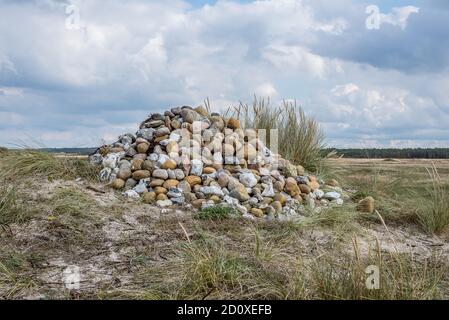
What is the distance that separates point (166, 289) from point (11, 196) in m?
3.17

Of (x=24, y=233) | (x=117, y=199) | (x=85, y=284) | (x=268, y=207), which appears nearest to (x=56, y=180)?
(x=117, y=199)

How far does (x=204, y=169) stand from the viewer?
7.75 m

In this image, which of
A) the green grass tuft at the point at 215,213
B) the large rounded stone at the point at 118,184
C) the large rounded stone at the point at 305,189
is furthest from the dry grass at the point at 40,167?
Result: the large rounded stone at the point at 305,189

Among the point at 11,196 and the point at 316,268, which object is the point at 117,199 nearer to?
the point at 11,196

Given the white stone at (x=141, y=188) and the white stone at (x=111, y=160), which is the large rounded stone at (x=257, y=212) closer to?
the white stone at (x=141, y=188)

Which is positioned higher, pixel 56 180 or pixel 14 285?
pixel 56 180

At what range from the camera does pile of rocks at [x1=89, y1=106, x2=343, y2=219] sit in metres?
7.25

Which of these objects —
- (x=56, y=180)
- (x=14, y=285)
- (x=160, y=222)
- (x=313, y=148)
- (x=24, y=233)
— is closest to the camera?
(x=14, y=285)

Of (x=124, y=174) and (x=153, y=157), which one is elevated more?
(x=153, y=157)

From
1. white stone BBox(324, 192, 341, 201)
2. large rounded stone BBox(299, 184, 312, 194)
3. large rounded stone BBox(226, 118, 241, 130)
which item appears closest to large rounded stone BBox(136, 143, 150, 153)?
large rounded stone BBox(226, 118, 241, 130)

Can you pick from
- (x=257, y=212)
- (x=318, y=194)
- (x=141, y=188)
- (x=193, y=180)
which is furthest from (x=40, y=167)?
(x=318, y=194)

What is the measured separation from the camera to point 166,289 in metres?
3.96

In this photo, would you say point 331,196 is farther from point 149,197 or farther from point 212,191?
point 149,197

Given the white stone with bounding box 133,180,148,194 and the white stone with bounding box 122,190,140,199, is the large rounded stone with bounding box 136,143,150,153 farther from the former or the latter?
the white stone with bounding box 122,190,140,199
